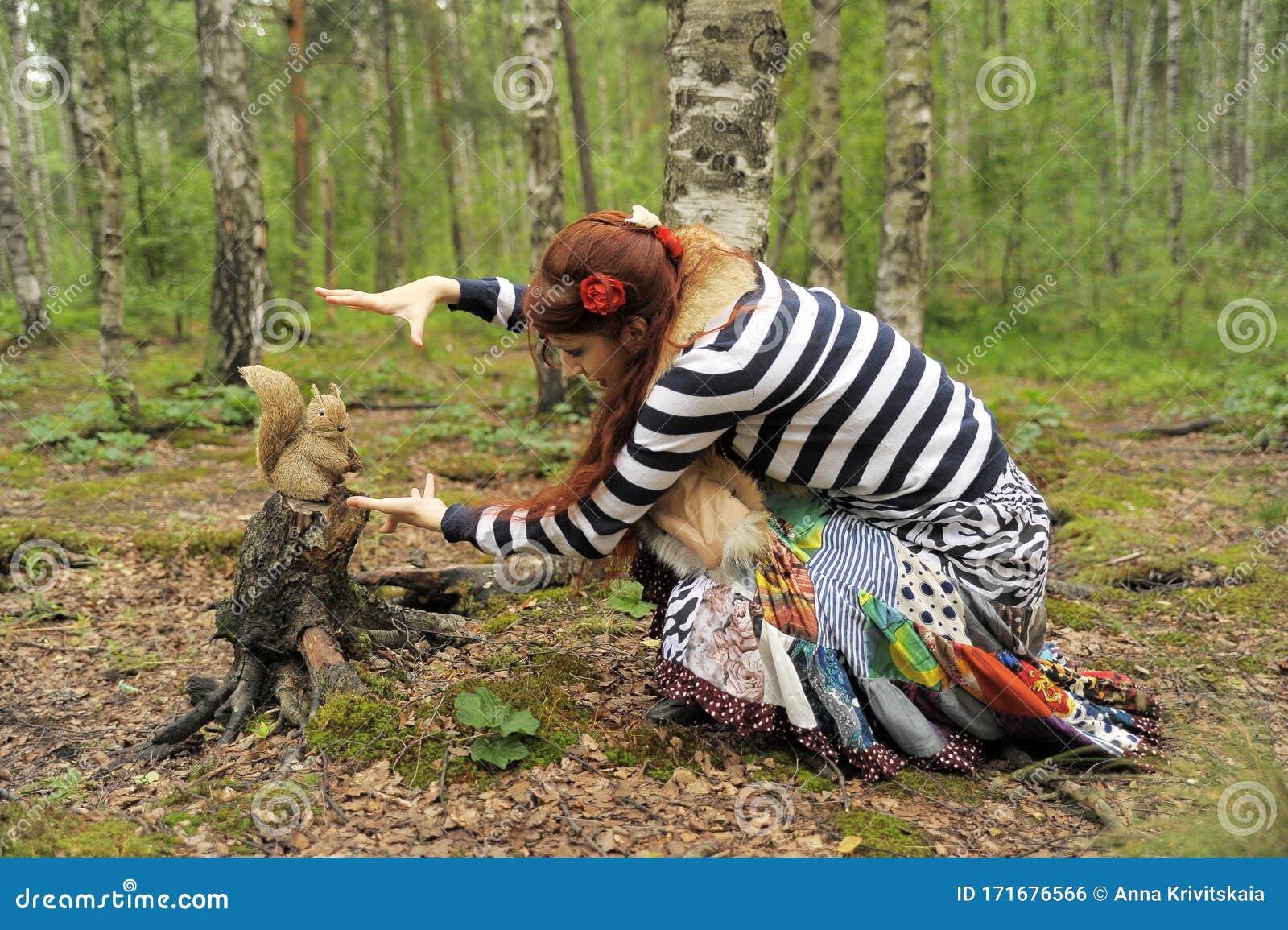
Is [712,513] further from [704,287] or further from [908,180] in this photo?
[908,180]

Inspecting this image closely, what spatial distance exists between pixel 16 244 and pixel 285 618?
990 centimetres

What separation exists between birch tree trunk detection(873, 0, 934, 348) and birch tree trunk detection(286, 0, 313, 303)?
6.31 m

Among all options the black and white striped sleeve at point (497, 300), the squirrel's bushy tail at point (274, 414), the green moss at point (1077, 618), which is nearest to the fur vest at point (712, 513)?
the black and white striped sleeve at point (497, 300)

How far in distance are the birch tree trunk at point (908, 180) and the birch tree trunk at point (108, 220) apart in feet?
19.3

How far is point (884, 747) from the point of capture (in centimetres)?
254

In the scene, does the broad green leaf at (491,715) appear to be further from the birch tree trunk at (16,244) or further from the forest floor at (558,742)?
the birch tree trunk at (16,244)

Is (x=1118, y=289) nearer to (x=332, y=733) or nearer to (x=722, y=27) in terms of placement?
(x=722, y=27)

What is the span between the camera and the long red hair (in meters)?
2.25

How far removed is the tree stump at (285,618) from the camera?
9.58 ft

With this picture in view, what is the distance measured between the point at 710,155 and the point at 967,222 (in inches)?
735

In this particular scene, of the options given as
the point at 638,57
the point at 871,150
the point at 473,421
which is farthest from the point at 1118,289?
the point at 638,57

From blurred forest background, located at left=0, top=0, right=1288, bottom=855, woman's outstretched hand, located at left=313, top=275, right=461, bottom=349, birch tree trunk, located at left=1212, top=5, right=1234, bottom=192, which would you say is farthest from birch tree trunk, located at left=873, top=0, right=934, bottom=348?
birch tree trunk, located at left=1212, top=5, right=1234, bottom=192

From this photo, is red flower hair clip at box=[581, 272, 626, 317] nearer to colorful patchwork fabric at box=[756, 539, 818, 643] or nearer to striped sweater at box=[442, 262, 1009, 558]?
striped sweater at box=[442, 262, 1009, 558]

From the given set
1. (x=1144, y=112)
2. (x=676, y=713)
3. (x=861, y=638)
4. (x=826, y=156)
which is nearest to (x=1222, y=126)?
(x=1144, y=112)
